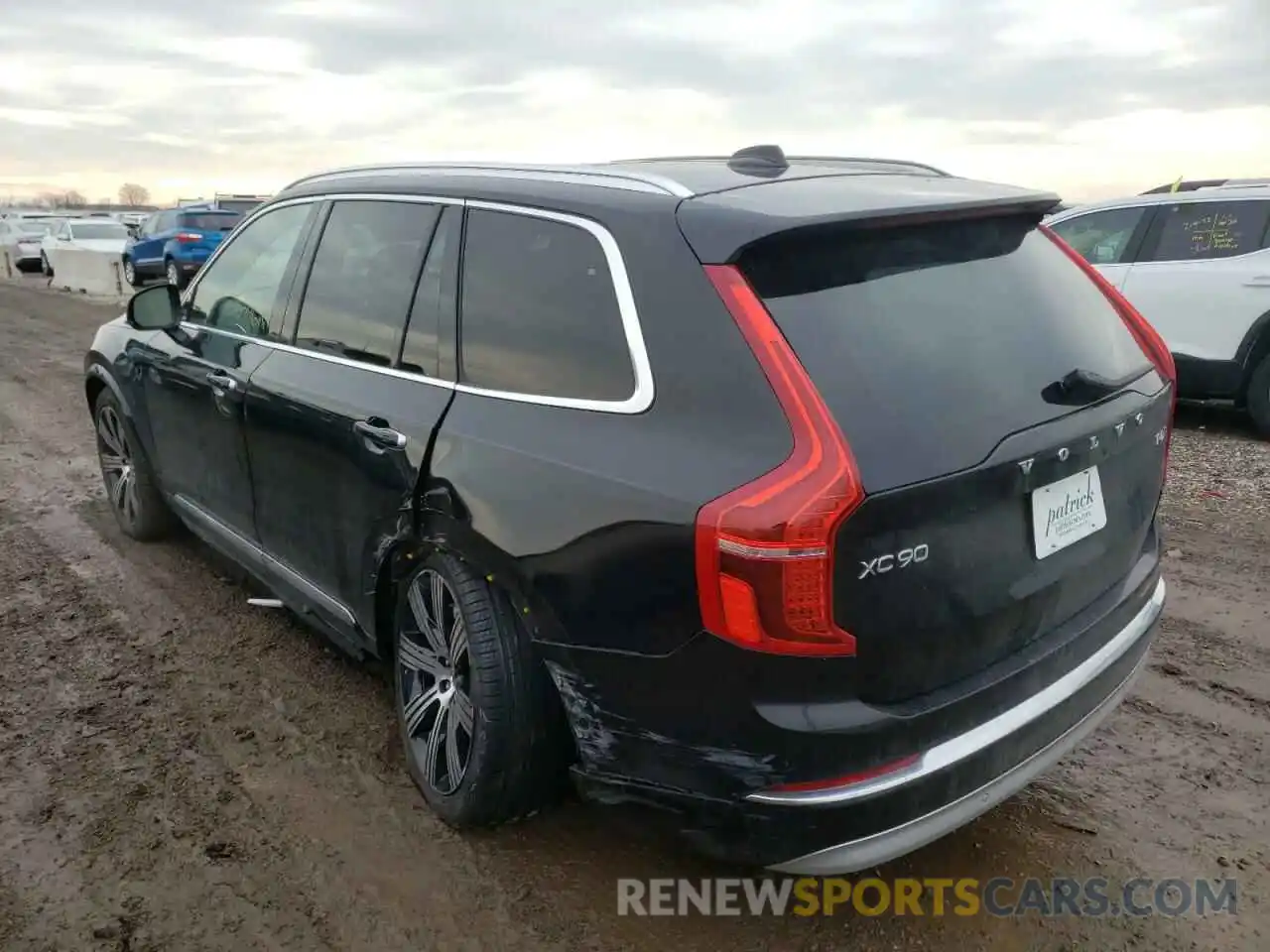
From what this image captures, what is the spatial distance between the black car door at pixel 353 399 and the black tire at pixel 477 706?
26cm

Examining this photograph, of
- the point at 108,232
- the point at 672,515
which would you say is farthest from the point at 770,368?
the point at 108,232

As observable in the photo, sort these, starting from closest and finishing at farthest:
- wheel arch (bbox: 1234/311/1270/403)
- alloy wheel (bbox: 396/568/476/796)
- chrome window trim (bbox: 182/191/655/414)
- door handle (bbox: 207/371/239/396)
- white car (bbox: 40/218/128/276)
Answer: chrome window trim (bbox: 182/191/655/414), alloy wheel (bbox: 396/568/476/796), door handle (bbox: 207/371/239/396), wheel arch (bbox: 1234/311/1270/403), white car (bbox: 40/218/128/276)

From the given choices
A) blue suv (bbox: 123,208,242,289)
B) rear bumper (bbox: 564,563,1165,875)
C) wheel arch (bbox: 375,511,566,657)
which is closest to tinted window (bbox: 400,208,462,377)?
wheel arch (bbox: 375,511,566,657)

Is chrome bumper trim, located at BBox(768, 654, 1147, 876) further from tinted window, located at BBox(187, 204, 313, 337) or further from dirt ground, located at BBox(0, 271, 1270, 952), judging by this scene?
tinted window, located at BBox(187, 204, 313, 337)

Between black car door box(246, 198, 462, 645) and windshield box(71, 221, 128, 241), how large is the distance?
27.8 meters

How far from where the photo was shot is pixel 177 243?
21.6 meters

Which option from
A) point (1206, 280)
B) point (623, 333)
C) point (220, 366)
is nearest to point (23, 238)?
point (220, 366)

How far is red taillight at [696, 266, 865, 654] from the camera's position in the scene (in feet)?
6.57

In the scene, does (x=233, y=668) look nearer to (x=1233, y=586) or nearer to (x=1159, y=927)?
(x=1159, y=927)

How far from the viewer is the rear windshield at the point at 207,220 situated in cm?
2198

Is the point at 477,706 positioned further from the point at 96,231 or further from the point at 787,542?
the point at 96,231

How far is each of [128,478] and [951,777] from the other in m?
4.52

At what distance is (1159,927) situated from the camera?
255cm

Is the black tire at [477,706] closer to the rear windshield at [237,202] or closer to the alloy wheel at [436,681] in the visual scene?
the alloy wheel at [436,681]
